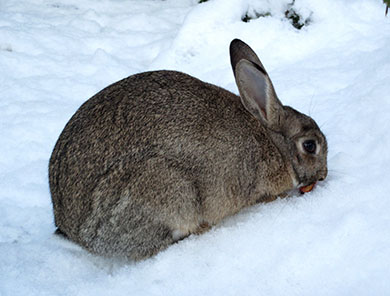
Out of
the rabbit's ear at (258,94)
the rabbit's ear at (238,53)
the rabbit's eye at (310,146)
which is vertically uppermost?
the rabbit's ear at (238,53)

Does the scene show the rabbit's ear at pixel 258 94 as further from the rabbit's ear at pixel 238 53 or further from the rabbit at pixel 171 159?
the rabbit's ear at pixel 238 53

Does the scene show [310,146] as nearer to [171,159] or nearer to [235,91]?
[171,159]

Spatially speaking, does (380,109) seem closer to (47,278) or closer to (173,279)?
(173,279)

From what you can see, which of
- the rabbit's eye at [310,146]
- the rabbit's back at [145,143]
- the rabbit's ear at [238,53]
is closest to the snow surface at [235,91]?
the rabbit's eye at [310,146]

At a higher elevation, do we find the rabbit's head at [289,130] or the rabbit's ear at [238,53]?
the rabbit's ear at [238,53]

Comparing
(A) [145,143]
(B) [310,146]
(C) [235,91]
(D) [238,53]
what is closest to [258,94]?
(D) [238,53]

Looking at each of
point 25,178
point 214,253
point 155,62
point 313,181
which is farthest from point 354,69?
point 25,178
